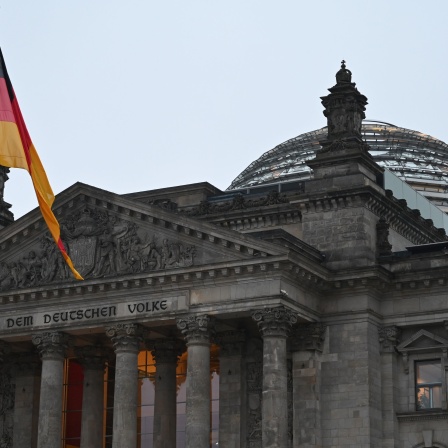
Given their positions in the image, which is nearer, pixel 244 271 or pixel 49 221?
pixel 49 221

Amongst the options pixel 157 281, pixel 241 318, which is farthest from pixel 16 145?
pixel 241 318

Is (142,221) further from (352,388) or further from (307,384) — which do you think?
(352,388)

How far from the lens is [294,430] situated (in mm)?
54500

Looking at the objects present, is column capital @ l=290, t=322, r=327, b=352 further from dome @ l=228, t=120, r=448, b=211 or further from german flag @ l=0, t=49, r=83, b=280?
dome @ l=228, t=120, r=448, b=211

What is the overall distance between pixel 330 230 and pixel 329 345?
5.19 m

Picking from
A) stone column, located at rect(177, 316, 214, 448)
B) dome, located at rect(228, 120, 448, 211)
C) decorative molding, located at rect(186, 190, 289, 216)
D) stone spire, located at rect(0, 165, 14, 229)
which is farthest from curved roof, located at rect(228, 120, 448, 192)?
stone column, located at rect(177, 316, 214, 448)

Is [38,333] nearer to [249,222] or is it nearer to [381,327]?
[249,222]

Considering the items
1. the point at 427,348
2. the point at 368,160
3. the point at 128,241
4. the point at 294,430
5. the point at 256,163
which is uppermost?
the point at 256,163

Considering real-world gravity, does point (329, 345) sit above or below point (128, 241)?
below

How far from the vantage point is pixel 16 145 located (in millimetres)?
39094

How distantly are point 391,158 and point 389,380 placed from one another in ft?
117

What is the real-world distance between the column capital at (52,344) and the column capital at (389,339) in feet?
45.1

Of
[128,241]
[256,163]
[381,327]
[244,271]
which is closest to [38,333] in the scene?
[128,241]

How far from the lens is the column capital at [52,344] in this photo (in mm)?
57062
